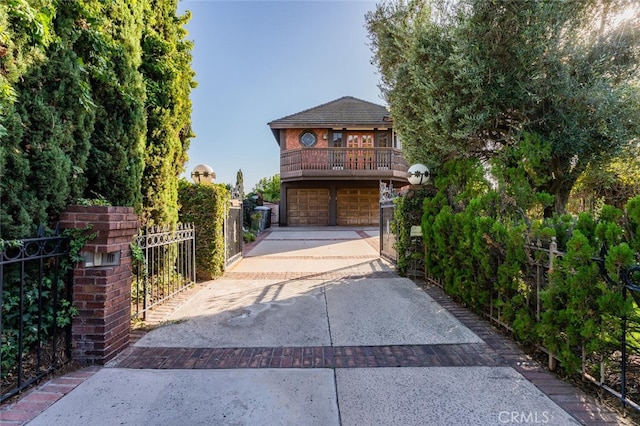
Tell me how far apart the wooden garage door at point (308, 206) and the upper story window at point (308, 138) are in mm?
2696

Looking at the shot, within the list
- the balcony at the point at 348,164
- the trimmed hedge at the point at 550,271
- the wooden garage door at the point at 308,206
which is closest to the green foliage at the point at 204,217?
the trimmed hedge at the point at 550,271

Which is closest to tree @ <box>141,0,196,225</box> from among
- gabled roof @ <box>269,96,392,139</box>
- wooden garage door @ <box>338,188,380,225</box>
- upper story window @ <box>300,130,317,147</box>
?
gabled roof @ <box>269,96,392,139</box>

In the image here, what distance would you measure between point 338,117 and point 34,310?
16.6 meters

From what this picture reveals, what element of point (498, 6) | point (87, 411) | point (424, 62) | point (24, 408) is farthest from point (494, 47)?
point (24, 408)

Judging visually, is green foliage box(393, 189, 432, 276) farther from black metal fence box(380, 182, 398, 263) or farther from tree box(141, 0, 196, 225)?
tree box(141, 0, 196, 225)

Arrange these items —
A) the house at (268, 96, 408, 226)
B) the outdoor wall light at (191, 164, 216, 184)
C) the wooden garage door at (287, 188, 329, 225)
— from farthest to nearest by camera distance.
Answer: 1. the wooden garage door at (287, 188, 329, 225)
2. the house at (268, 96, 408, 226)
3. the outdoor wall light at (191, 164, 216, 184)

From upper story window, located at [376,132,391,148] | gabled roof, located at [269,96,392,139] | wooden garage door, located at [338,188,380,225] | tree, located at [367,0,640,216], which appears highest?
gabled roof, located at [269,96,392,139]

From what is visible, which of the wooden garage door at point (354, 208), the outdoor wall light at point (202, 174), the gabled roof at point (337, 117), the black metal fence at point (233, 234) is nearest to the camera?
the outdoor wall light at point (202, 174)

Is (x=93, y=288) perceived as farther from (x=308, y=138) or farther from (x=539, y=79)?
(x=308, y=138)

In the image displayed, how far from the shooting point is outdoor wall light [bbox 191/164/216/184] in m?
6.03

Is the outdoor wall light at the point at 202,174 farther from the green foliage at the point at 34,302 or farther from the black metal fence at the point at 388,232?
the black metal fence at the point at 388,232

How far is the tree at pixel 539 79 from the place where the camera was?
3.88 m

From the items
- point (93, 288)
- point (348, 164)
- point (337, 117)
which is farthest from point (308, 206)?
point (93, 288)

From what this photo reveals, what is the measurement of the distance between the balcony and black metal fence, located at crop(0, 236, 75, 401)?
13563 mm
